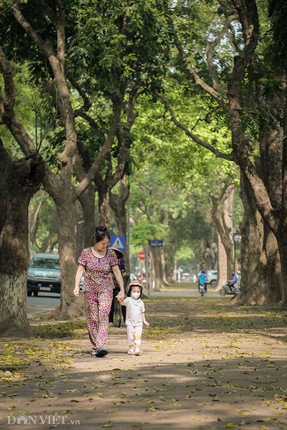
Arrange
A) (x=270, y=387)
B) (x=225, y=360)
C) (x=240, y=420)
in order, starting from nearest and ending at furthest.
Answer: (x=240, y=420), (x=270, y=387), (x=225, y=360)

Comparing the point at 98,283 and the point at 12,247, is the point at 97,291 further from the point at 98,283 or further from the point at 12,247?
the point at 12,247

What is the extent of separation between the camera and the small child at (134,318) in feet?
53.6

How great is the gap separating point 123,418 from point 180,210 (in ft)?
248

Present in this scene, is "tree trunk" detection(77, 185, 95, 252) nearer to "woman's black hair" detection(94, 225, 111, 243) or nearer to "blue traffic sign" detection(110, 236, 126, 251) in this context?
"blue traffic sign" detection(110, 236, 126, 251)

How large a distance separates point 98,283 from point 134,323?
851 mm

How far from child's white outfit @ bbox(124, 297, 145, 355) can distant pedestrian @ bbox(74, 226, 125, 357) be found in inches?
18.0

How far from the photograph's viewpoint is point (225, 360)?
49.9ft

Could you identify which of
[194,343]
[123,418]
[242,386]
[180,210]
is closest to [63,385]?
[242,386]

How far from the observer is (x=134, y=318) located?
16578 millimetres

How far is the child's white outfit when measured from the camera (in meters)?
16.3

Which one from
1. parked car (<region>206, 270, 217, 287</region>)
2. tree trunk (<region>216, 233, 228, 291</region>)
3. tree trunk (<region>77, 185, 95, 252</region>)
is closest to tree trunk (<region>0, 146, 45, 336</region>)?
tree trunk (<region>77, 185, 95, 252</region>)

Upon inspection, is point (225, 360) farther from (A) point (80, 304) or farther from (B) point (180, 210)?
(B) point (180, 210)

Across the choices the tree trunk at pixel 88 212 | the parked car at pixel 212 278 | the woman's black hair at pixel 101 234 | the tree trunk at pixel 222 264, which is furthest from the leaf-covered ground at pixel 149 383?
the parked car at pixel 212 278

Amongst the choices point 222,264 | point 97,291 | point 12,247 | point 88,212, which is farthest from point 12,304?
point 222,264
